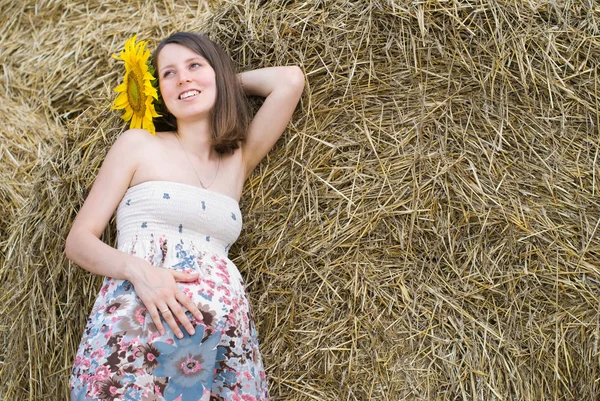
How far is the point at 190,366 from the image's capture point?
1985mm

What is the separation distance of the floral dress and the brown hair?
197mm

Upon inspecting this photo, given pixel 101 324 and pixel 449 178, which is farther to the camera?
pixel 449 178

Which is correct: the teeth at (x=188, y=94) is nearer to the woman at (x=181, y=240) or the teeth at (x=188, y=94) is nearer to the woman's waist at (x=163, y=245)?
the woman at (x=181, y=240)

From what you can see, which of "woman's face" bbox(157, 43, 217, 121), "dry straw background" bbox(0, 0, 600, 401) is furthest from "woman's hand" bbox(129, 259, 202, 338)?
"woman's face" bbox(157, 43, 217, 121)

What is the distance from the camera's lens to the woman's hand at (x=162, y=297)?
196cm

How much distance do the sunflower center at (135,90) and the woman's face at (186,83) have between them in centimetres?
6

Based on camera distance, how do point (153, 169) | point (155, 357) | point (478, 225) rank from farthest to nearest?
point (478, 225) → point (153, 169) → point (155, 357)

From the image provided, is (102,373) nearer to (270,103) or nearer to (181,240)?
(181,240)

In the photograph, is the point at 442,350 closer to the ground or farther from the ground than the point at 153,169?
closer to the ground

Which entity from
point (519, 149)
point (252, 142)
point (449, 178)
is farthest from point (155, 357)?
point (519, 149)

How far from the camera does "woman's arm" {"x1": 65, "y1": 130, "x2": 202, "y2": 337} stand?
1970mm

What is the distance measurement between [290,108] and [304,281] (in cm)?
55

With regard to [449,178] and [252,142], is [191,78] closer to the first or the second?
[252,142]

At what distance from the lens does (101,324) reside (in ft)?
6.50
